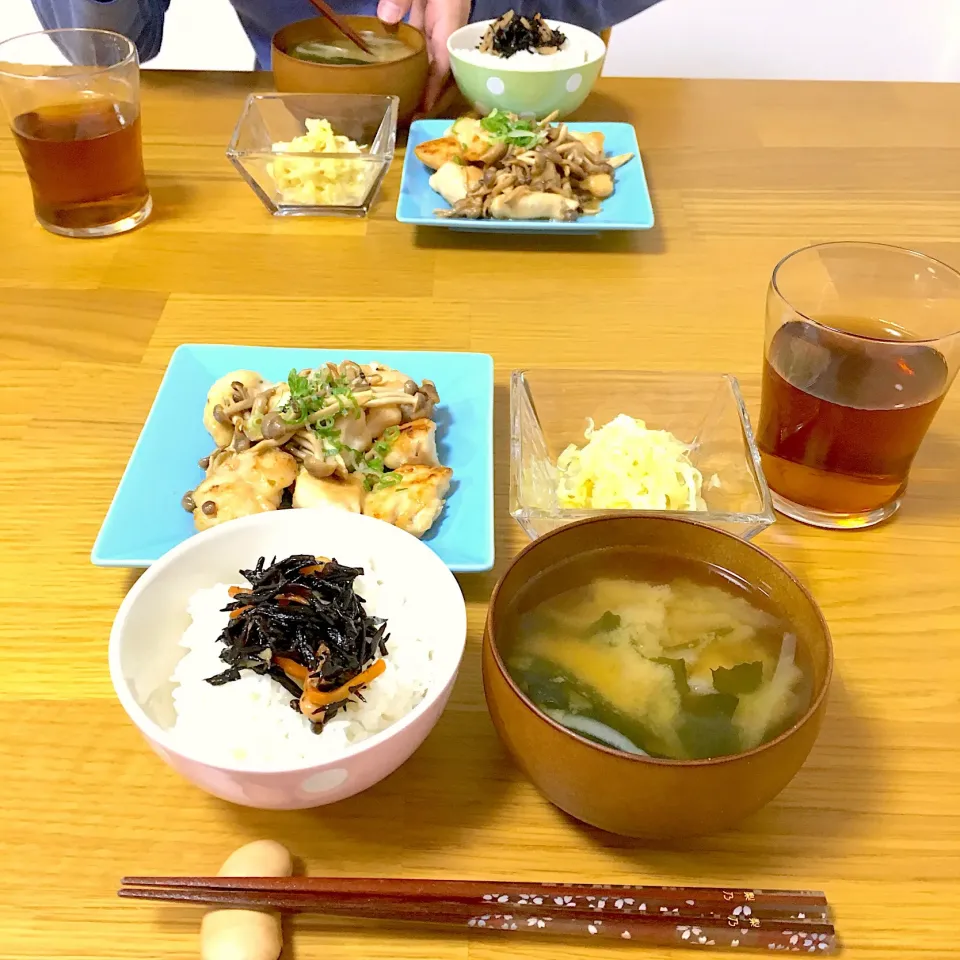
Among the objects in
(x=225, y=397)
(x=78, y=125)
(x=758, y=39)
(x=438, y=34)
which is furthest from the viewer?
(x=758, y=39)

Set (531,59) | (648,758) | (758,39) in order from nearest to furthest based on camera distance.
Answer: (648,758) < (531,59) < (758,39)

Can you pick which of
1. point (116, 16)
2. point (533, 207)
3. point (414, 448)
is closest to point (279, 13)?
point (116, 16)

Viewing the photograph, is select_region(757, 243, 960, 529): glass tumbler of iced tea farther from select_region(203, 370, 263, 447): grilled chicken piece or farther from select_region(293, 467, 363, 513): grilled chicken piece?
select_region(203, 370, 263, 447): grilled chicken piece

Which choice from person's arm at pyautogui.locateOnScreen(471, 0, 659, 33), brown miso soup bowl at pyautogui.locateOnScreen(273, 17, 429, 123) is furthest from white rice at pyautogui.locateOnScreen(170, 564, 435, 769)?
person's arm at pyautogui.locateOnScreen(471, 0, 659, 33)

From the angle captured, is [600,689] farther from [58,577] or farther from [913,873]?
[58,577]

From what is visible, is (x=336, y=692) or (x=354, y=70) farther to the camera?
(x=354, y=70)

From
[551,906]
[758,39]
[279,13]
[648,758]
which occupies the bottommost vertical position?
[758,39]

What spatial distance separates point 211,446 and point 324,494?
0.77ft

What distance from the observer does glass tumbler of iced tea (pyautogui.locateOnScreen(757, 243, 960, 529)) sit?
3.76ft

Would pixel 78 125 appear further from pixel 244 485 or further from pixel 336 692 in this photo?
pixel 336 692

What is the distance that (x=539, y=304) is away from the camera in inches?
67.6

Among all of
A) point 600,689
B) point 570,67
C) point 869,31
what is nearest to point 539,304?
point 570,67

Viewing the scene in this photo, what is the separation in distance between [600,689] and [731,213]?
1.47 metres

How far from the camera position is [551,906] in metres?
0.79
